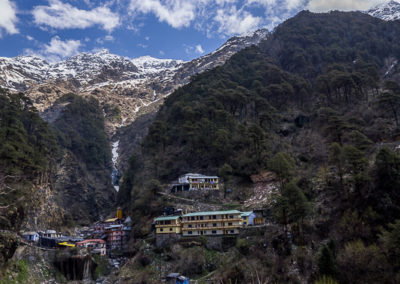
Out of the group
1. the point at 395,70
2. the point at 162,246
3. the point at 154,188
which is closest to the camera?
the point at 162,246

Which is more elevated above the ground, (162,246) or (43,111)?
(43,111)

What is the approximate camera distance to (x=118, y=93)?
634 ft

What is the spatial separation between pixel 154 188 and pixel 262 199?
19878 mm

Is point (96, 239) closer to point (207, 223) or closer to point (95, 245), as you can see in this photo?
point (95, 245)

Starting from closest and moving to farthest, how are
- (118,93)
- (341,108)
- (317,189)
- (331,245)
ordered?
(331,245) → (317,189) → (341,108) → (118,93)

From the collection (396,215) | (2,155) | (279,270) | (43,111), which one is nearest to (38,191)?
(2,155)

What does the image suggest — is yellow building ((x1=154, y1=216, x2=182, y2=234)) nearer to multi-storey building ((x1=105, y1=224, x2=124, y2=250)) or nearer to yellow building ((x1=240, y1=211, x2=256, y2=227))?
yellow building ((x1=240, y1=211, x2=256, y2=227))

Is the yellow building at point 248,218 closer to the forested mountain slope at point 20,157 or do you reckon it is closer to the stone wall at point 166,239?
the stone wall at point 166,239

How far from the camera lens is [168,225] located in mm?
48812

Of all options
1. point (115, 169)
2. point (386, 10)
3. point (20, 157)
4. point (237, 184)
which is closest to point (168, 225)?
point (237, 184)

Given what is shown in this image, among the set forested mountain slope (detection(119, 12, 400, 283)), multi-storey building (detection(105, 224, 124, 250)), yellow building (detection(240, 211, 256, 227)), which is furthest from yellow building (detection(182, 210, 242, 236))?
multi-storey building (detection(105, 224, 124, 250))

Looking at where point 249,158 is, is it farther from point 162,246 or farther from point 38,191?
point 38,191

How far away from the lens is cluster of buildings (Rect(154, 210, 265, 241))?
46.2 meters

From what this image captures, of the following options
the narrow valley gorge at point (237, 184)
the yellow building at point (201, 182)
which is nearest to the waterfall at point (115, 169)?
the narrow valley gorge at point (237, 184)
